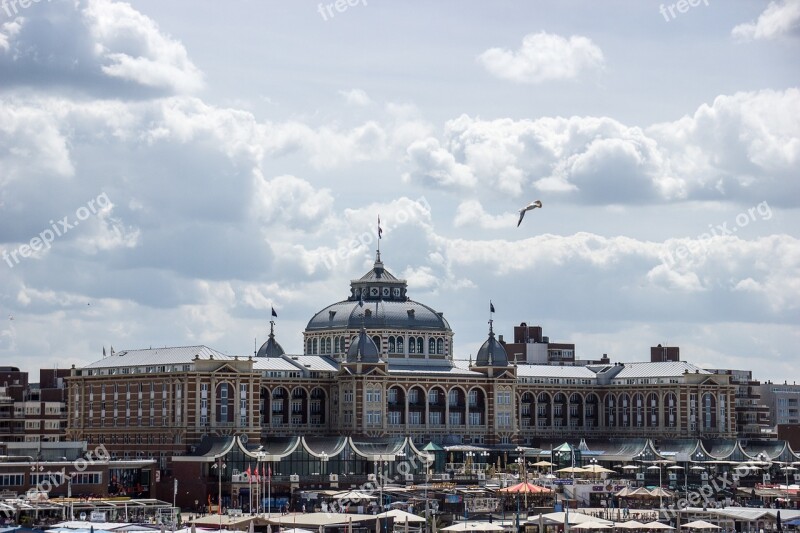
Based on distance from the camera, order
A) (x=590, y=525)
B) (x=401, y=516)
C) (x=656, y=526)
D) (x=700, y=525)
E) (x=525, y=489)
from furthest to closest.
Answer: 1. (x=525, y=489)
2. (x=401, y=516)
3. (x=700, y=525)
4. (x=656, y=526)
5. (x=590, y=525)

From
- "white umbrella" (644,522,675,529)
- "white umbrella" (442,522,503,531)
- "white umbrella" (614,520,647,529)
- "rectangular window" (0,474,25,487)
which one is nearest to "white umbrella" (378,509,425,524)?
"white umbrella" (442,522,503,531)

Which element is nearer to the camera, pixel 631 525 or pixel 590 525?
pixel 590 525

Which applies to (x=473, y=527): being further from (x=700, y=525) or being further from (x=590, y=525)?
(x=700, y=525)

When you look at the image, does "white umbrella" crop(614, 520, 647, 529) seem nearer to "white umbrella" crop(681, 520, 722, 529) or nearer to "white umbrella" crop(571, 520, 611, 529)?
"white umbrella" crop(571, 520, 611, 529)

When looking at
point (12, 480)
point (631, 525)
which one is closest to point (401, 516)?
point (631, 525)

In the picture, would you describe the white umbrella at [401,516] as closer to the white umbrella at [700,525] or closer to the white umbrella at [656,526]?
the white umbrella at [656,526]

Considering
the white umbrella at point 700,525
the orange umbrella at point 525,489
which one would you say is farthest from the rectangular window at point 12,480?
the white umbrella at point 700,525

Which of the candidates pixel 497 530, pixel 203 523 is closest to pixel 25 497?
pixel 203 523

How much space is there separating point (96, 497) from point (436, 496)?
3603cm

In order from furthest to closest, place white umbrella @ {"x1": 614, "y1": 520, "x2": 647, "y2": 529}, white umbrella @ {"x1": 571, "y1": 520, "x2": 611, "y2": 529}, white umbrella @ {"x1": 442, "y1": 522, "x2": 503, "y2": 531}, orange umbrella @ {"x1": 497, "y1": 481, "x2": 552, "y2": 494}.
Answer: orange umbrella @ {"x1": 497, "y1": 481, "x2": 552, "y2": 494} < white umbrella @ {"x1": 614, "y1": 520, "x2": 647, "y2": 529} < white umbrella @ {"x1": 571, "y1": 520, "x2": 611, "y2": 529} < white umbrella @ {"x1": 442, "y1": 522, "x2": 503, "y2": 531}

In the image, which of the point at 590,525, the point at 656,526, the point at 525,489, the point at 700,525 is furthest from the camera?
the point at 525,489

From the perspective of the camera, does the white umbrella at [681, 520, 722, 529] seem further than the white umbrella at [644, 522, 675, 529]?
Yes

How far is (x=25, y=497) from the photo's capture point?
187m

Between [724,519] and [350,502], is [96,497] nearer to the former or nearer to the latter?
[350,502]
